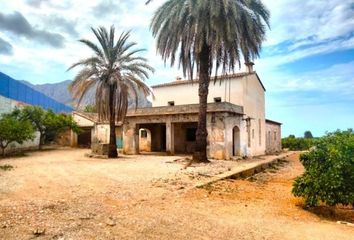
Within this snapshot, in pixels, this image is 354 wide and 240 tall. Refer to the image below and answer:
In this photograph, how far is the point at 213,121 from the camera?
22.8 meters

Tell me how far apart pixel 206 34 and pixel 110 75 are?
787 centimetres

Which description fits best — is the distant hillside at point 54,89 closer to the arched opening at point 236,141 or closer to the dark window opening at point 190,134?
the dark window opening at point 190,134

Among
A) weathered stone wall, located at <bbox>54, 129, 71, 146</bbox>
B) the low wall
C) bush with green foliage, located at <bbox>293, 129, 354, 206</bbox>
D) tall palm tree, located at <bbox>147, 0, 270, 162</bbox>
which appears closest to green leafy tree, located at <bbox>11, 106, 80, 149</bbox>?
the low wall

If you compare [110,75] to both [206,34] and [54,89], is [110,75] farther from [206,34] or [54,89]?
[54,89]

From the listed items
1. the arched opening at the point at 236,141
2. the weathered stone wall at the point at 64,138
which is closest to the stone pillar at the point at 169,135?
the arched opening at the point at 236,141

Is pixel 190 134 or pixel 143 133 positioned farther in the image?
pixel 143 133

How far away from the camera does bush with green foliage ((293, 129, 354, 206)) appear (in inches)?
322

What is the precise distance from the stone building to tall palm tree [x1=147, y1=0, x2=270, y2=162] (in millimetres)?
4323

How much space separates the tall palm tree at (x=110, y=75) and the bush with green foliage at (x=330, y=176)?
15.2m

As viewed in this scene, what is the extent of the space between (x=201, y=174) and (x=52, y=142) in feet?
92.8

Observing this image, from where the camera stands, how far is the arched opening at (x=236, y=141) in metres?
25.3

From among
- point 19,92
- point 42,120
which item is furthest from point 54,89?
point 42,120

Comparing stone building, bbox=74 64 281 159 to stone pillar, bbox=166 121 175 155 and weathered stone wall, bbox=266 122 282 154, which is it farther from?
weathered stone wall, bbox=266 122 282 154

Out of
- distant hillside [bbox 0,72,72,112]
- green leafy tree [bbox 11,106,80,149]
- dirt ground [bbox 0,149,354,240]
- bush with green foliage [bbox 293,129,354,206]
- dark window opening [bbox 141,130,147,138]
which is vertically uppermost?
distant hillside [bbox 0,72,72,112]
